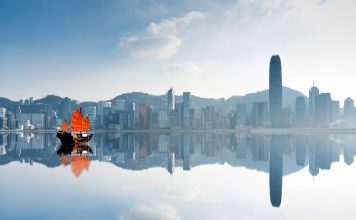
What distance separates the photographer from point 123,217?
90.5 feet

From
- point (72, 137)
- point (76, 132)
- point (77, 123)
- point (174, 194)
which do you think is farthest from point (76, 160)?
point (76, 132)

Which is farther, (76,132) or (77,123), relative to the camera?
(76,132)

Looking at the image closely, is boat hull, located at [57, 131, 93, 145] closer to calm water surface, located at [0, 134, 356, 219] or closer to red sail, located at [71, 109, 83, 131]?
red sail, located at [71, 109, 83, 131]

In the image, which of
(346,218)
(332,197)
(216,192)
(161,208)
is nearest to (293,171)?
(332,197)

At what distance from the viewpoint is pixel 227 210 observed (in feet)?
99.7

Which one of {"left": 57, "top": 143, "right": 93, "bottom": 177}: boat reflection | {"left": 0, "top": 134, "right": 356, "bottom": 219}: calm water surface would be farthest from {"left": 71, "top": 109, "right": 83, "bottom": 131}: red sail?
{"left": 0, "top": 134, "right": 356, "bottom": 219}: calm water surface

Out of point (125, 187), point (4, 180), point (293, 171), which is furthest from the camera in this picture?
point (293, 171)

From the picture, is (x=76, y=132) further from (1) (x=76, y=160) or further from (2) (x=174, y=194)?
(2) (x=174, y=194)

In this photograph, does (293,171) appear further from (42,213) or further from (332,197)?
(42,213)

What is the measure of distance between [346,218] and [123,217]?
2096 cm

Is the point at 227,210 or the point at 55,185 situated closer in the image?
the point at 227,210

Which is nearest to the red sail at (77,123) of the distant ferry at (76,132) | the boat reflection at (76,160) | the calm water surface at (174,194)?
the distant ferry at (76,132)

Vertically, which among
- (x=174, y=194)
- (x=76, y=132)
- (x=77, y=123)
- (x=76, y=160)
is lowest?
(x=76, y=160)

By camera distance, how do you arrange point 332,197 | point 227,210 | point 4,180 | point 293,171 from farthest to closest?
point 293,171 → point 4,180 → point 332,197 → point 227,210
